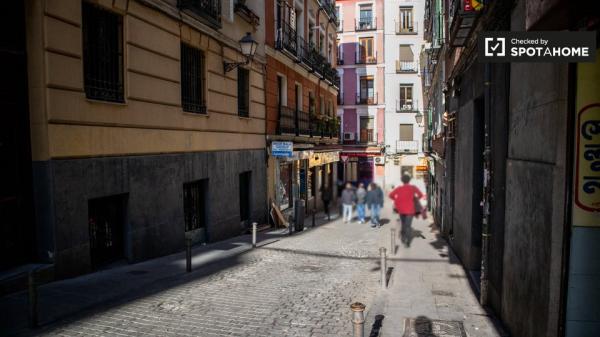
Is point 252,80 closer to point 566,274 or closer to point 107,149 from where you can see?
point 107,149

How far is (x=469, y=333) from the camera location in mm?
6668

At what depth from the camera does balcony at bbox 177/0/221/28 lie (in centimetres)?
1242

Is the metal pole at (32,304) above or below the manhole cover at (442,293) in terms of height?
above

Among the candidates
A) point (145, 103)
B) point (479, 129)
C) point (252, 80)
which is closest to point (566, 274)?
point (479, 129)

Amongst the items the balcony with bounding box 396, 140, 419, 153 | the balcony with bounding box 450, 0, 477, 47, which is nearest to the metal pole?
the balcony with bounding box 450, 0, 477, 47

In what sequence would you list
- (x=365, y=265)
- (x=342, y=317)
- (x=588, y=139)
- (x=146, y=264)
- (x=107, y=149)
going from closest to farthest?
1. (x=588, y=139)
2. (x=342, y=317)
3. (x=107, y=149)
4. (x=146, y=264)
5. (x=365, y=265)

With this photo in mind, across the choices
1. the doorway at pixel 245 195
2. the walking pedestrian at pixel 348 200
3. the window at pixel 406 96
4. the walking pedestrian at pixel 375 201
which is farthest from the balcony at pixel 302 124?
the window at pixel 406 96

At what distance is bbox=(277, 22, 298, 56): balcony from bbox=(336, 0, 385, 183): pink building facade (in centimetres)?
1899

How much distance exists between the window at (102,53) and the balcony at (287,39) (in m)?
10.7

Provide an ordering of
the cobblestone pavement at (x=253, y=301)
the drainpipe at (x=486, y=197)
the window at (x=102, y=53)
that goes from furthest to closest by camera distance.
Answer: the window at (x=102, y=53) < the drainpipe at (x=486, y=197) < the cobblestone pavement at (x=253, y=301)

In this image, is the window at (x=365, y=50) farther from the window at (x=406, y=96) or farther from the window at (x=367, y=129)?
the window at (x=367, y=129)

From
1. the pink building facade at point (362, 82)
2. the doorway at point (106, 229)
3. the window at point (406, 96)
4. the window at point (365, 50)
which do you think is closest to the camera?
the doorway at point (106, 229)

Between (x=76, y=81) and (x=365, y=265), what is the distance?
296 inches

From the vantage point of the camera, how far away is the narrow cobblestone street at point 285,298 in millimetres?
6645
